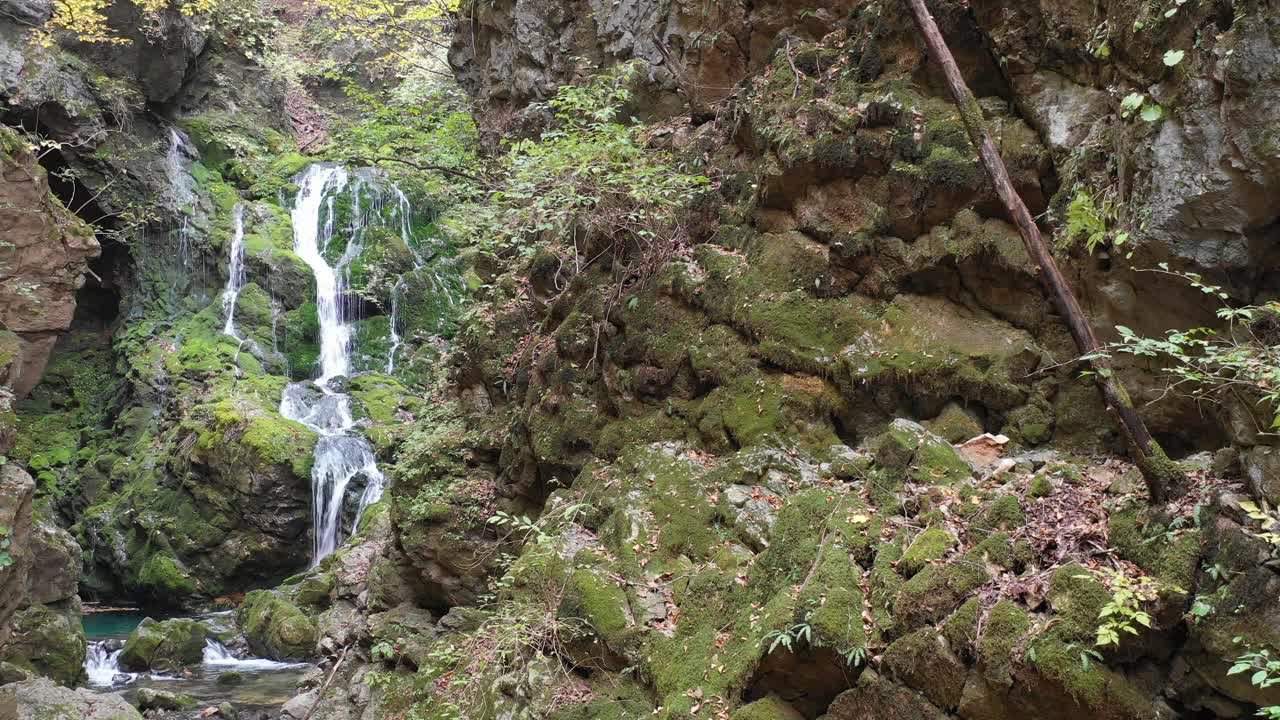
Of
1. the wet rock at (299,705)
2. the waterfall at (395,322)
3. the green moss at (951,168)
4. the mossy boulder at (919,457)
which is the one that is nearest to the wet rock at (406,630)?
the wet rock at (299,705)

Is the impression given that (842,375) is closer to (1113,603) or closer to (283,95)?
(1113,603)

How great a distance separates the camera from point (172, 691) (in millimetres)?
11039

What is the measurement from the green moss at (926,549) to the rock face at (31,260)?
11.5 meters

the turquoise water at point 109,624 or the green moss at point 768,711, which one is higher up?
the green moss at point 768,711

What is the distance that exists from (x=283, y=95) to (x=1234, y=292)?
26459 mm

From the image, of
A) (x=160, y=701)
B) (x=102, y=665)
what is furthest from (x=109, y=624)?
(x=160, y=701)

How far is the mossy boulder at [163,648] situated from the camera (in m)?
12.0

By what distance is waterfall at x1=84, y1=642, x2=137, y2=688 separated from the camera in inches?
451

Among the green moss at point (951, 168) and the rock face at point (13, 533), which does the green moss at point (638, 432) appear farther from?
the rock face at point (13, 533)

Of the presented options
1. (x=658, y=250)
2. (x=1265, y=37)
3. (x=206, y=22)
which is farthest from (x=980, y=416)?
(x=206, y=22)

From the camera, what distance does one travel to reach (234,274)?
1972cm

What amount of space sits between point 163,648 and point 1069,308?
43.4 ft

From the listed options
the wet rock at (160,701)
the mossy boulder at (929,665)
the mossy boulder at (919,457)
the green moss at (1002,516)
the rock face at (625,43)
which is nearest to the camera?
the mossy boulder at (929,665)

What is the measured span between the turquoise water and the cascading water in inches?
250
